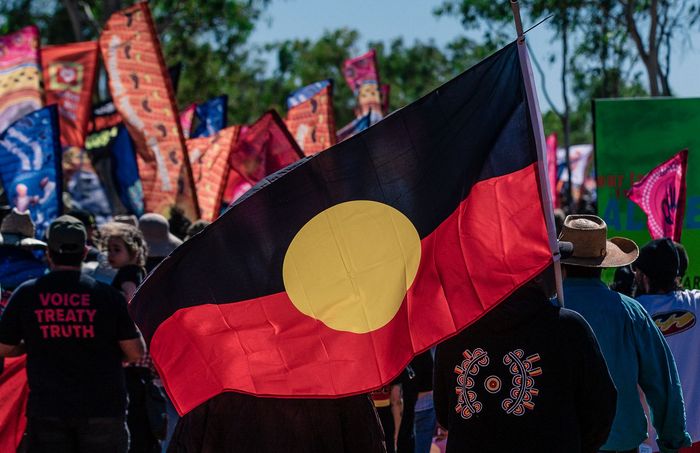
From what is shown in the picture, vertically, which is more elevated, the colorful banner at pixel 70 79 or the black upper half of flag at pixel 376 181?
the black upper half of flag at pixel 376 181

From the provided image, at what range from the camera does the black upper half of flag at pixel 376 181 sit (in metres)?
3.77

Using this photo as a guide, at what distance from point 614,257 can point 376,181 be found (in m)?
1.49

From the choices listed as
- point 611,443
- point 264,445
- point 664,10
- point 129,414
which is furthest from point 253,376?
point 664,10

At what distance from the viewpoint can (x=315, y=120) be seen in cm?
1490

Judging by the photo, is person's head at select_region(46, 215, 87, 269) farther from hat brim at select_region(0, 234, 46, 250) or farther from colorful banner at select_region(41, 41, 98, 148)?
colorful banner at select_region(41, 41, 98, 148)

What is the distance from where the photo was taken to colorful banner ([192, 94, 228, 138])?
18672mm

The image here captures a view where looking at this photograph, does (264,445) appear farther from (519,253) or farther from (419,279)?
(519,253)

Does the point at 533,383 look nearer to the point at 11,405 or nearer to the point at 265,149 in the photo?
the point at 11,405

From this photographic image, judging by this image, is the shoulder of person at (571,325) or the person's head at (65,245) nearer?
the shoulder of person at (571,325)

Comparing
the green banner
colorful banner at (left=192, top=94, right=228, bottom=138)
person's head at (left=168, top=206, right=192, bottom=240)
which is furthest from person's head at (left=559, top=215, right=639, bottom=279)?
colorful banner at (left=192, top=94, right=228, bottom=138)

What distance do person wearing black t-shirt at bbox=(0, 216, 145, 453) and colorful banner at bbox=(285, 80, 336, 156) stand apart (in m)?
9.18

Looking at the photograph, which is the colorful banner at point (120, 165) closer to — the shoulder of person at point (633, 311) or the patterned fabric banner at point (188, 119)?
the patterned fabric banner at point (188, 119)

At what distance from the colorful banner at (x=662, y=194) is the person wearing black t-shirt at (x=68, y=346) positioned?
336cm

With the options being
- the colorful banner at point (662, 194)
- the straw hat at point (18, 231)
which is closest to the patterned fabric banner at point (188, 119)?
the straw hat at point (18, 231)
